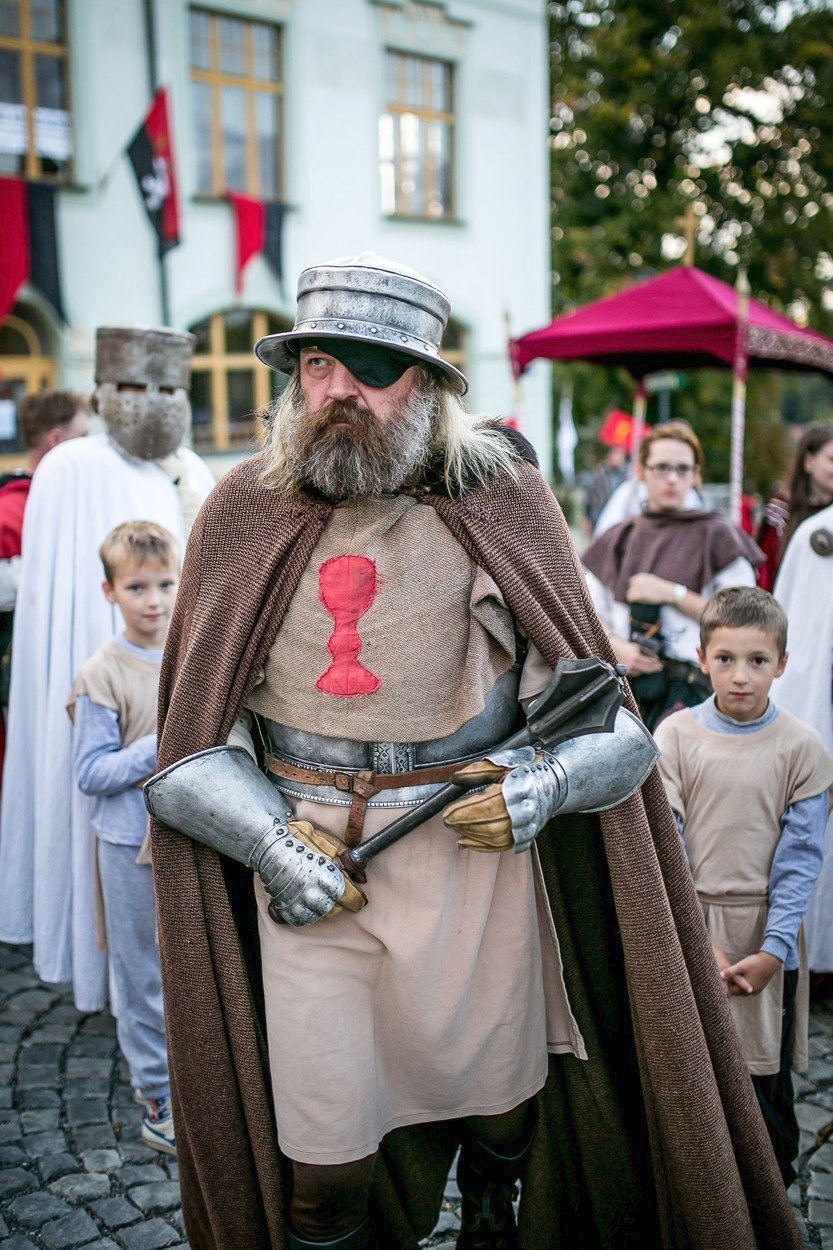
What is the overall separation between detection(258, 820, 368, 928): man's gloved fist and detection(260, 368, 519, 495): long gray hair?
2.20ft

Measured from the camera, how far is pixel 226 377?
1192cm

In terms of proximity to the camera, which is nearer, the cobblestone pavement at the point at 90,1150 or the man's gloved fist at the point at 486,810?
the man's gloved fist at the point at 486,810

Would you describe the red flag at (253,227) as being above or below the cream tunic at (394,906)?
above

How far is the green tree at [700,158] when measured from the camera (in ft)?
55.5

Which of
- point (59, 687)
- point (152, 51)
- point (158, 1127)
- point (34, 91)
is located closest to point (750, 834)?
point (158, 1127)

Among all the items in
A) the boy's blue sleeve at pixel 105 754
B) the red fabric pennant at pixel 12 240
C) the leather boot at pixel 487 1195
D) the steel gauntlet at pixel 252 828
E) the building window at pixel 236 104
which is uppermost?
the building window at pixel 236 104

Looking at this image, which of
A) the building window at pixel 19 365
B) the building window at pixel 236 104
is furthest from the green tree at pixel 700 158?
the building window at pixel 19 365

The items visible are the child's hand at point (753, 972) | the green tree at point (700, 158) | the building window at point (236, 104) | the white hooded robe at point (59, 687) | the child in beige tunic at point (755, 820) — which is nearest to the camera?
the child's hand at point (753, 972)

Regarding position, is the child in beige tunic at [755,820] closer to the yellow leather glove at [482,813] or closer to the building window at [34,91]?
the yellow leather glove at [482,813]

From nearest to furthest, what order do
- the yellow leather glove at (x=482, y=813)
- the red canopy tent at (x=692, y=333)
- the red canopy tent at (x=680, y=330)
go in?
the yellow leather glove at (x=482, y=813) → the red canopy tent at (x=692, y=333) → the red canopy tent at (x=680, y=330)

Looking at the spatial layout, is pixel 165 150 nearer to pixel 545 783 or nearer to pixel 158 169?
pixel 158 169

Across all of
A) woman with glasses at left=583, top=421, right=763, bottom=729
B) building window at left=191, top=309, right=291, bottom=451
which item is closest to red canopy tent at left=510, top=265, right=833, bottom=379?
woman with glasses at left=583, top=421, right=763, bottom=729

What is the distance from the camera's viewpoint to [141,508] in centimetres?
362

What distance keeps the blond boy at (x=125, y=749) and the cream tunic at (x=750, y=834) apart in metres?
1.40
